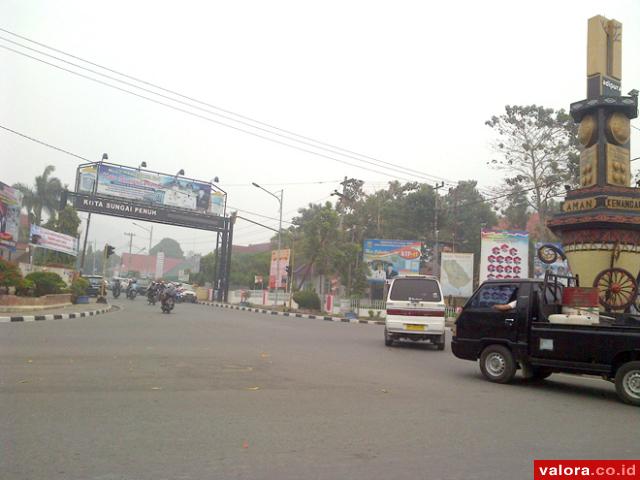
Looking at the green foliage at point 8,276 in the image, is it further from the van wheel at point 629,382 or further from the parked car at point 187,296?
the parked car at point 187,296

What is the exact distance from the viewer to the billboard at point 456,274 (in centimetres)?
3350

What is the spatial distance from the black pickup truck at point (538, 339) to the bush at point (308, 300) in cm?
2342

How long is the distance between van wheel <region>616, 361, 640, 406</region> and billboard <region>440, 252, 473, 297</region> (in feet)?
86.0

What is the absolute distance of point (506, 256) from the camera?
3272 centimetres

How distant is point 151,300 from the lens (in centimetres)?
3195

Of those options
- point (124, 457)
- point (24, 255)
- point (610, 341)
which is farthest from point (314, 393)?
point (24, 255)

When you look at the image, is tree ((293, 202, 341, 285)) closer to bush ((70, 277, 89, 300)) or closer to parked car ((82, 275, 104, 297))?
bush ((70, 277, 89, 300))

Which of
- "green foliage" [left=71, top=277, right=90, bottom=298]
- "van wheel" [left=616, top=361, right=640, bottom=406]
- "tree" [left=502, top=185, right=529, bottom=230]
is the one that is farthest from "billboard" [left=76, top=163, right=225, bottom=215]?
"van wheel" [left=616, top=361, right=640, bottom=406]

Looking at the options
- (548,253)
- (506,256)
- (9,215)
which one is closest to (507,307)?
(548,253)

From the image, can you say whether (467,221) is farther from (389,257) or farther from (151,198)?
(151,198)

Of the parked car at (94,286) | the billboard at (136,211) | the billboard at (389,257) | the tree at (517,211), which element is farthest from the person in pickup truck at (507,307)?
the billboard at (136,211)

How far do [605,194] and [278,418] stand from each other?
43.2 feet

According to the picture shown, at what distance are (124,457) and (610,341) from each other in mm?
6931

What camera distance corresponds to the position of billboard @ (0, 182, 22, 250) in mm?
25125
